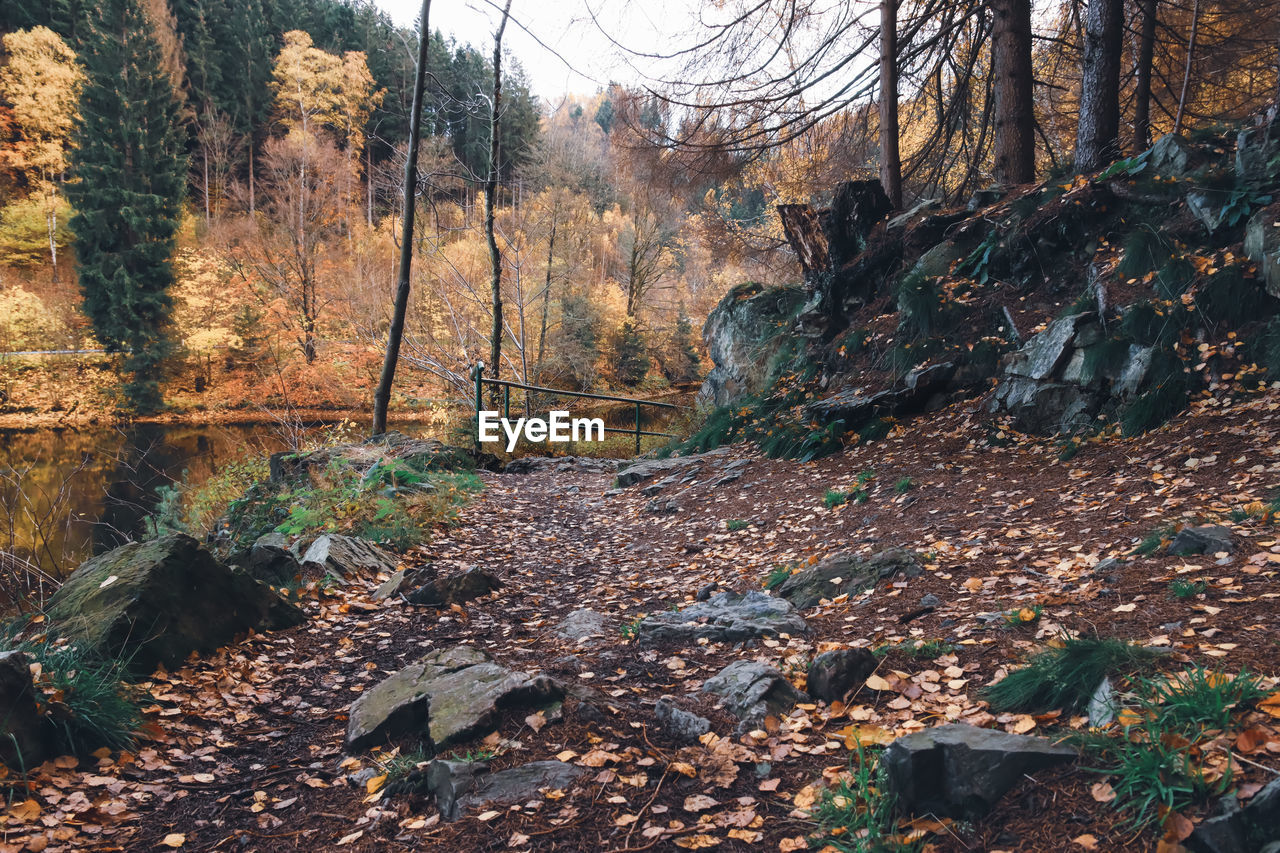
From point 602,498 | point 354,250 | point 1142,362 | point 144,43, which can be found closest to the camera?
point 1142,362

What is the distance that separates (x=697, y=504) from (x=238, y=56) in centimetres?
3837

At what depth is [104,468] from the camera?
14.0 meters

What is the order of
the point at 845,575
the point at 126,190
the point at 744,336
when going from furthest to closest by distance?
the point at 126,190, the point at 744,336, the point at 845,575

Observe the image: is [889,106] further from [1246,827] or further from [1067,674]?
[1246,827]

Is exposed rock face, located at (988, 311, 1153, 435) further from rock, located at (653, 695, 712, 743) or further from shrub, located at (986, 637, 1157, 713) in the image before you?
rock, located at (653, 695, 712, 743)

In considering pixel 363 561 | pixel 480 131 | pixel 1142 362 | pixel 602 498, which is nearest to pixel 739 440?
pixel 602 498

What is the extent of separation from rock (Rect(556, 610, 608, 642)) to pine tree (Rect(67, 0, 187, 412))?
23055 mm

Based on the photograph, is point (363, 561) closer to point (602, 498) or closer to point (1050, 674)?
point (602, 498)

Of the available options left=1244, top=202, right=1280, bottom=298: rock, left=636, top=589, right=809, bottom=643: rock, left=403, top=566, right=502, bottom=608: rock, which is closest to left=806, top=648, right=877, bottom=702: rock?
left=636, top=589, right=809, bottom=643: rock

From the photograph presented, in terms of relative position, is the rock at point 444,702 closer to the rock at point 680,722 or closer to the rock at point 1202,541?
the rock at point 680,722

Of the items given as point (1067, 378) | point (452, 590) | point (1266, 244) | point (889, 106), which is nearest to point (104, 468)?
point (452, 590)

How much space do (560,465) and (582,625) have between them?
6.70 m

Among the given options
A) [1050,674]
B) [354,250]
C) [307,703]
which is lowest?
[307,703]

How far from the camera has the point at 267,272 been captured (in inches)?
806
